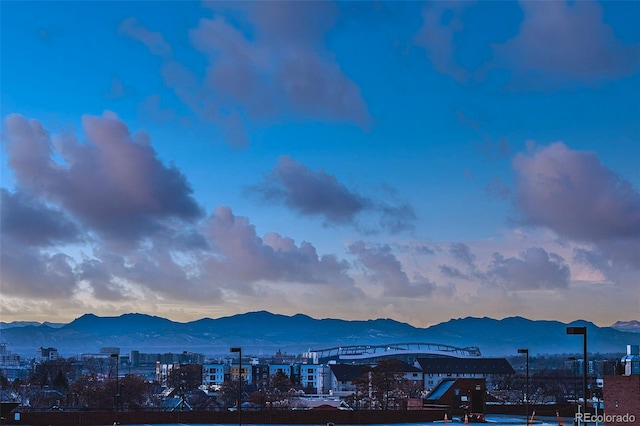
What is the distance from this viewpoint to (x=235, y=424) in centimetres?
6569

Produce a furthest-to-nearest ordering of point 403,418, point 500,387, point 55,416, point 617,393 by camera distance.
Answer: point 500,387, point 403,418, point 55,416, point 617,393

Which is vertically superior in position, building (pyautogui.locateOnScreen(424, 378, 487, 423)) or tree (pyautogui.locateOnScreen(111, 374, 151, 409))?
building (pyautogui.locateOnScreen(424, 378, 487, 423))

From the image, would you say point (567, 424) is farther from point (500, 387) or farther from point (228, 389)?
point (500, 387)

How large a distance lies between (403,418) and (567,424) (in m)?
13.0

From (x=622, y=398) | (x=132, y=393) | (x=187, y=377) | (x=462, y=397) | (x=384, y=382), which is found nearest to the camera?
(x=622, y=398)

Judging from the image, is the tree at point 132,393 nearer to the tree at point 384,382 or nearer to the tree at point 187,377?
the tree at point 187,377

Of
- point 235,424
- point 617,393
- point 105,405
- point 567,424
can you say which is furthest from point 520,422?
point 105,405

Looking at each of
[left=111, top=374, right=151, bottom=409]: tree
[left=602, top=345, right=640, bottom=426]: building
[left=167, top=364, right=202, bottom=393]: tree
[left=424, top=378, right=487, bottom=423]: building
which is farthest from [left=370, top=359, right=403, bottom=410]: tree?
[left=602, top=345, right=640, bottom=426]: building

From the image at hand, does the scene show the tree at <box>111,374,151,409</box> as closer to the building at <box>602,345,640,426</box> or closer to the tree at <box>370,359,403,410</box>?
the tree at <box>370,359,403,410</box>

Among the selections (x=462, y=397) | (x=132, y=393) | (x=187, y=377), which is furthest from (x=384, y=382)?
(x=187, y=377)

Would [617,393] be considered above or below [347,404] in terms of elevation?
above

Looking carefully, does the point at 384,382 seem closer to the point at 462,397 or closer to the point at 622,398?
the point at 462,397

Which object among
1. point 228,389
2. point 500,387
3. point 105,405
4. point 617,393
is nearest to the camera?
point 617,393

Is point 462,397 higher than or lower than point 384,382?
higher
